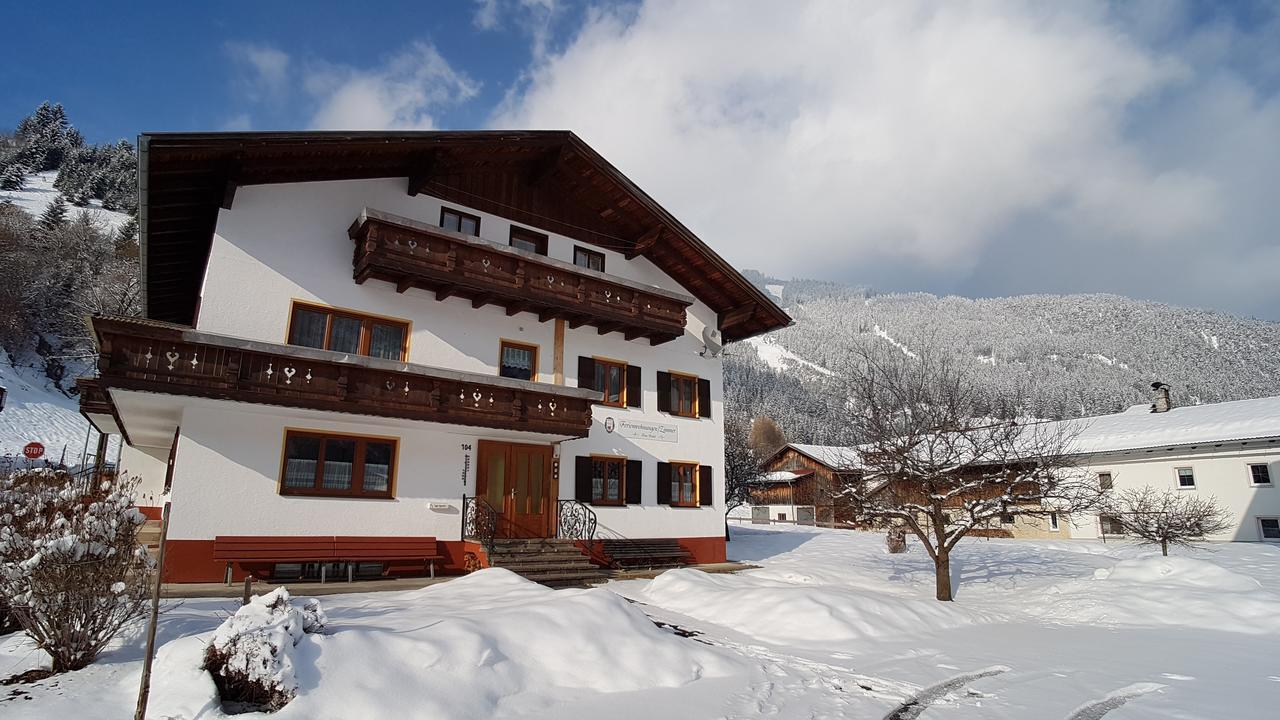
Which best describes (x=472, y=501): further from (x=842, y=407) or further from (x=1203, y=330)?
(x=1203, y=330)

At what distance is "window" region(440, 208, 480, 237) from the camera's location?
18547 millimetres

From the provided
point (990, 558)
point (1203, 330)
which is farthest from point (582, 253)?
point (1203, 330)

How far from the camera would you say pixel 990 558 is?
23625 millimetres

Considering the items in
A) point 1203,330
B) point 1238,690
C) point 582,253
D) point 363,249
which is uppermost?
point 1203,330

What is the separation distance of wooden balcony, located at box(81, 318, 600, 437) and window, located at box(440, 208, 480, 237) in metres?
4.89

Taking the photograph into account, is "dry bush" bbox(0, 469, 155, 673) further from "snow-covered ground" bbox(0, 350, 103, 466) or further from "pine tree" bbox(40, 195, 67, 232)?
"pine tree" bbox(40, 195, 67, 232)

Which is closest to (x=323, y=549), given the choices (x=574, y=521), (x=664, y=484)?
(x=574, y=521)

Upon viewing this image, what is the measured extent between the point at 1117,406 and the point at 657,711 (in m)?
124

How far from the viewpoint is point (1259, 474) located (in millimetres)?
30203

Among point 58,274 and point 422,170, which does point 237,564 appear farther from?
point 58,274

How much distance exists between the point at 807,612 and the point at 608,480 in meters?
9.47

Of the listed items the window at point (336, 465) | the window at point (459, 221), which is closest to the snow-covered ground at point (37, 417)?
the window at point (336, 465)

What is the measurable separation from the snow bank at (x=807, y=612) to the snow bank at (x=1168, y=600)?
267cm

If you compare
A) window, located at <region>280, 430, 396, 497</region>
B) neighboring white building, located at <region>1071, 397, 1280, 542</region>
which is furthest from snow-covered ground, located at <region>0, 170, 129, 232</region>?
neighboring white building, located at <region>1071, 397, 1280, 542</region>
